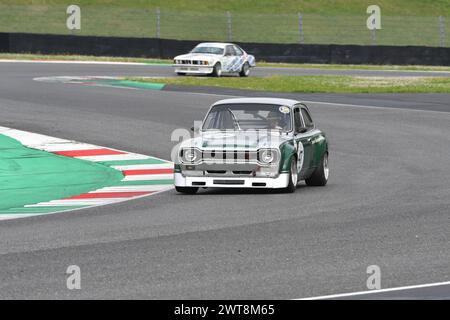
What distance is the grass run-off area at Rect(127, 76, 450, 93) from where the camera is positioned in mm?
34562

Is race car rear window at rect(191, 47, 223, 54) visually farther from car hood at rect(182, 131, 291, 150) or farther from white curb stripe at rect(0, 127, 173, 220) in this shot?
car hood at rect(182, 131, 291, 150)

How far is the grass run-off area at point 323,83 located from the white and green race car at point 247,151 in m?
17.5

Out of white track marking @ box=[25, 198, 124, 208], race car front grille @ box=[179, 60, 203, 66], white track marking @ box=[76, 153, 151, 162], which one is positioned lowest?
white track marking @ box=[25, 198, 124, 208]

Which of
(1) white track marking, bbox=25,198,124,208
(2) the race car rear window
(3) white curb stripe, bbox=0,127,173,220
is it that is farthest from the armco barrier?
(1) white track marking, bbox=25,198,124,208

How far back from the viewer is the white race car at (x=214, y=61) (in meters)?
38.9

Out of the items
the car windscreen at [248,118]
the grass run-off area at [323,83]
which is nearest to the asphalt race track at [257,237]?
the car windscreen at [248,118]

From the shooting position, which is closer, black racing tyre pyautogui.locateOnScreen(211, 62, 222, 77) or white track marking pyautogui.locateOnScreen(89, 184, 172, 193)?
white track marking pyautogui.locateOnScreen(89, 184, 172, 193)

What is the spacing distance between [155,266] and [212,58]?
29676mm

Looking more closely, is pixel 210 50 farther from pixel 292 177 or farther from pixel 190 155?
pixel 190 155

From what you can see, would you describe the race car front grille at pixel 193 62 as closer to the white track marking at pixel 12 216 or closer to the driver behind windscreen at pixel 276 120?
the driver behind windscreen at pixel 276 120

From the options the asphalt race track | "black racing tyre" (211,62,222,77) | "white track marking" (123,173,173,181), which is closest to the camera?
the asphalt race track

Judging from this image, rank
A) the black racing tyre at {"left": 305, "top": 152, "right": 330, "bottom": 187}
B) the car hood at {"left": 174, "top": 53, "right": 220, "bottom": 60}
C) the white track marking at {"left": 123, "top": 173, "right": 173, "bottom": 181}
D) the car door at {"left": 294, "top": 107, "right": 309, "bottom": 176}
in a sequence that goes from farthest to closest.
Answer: the car hood at {"left": 174, "top": 53, "right": 220, "bottom": 60}
the white track marking at {"left": 123, "top": 173, "right": 173, "bottom": 181}
the black racing tyre at {"left": 305, "top": 152, "right": 330, "bottom": 187}
the car door at {"left": 294, "top": 107, "right": 309, "bottom": 176}
